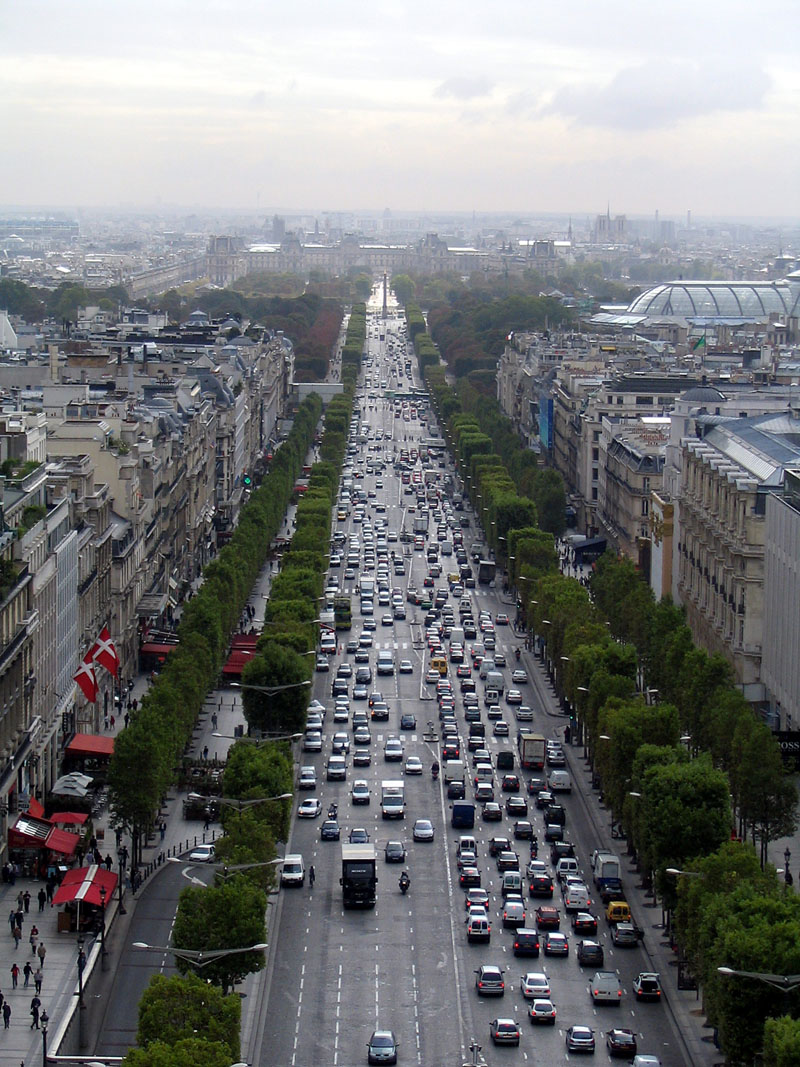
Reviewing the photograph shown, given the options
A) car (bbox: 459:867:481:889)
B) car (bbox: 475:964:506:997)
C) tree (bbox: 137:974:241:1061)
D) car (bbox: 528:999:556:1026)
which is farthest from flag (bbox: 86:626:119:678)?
tree (bbox: 137:974:241:1061)

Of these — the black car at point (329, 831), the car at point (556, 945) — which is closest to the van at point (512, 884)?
the car at point (556, 945)

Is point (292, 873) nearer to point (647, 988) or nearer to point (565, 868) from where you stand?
point (565, 868)

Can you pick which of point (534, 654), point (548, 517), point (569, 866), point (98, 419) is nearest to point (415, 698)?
point (534, 654)

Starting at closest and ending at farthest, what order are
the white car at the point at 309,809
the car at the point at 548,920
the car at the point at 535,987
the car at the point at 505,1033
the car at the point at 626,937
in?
the car at the point at 505,1033 → the car at the point at 535,987 → the car at the point at 626,937 → the car at the point at 548,920 → the white car at the point at 309,809

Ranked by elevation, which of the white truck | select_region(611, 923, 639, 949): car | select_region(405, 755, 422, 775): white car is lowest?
select_region(405, 755, 422, 775): white car

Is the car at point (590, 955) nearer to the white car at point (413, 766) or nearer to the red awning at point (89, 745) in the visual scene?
the white car at point (413, 766)

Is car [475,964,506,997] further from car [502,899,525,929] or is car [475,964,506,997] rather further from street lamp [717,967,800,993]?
street lamp [717,967,800,993]
